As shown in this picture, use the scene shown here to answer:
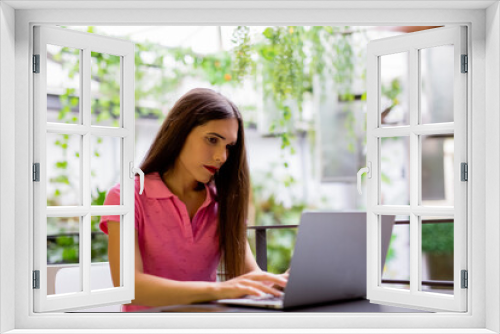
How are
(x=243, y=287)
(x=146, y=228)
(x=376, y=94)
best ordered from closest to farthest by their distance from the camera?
(x=376, y=94)
(x=243, y=287)
(x=146, y=228)

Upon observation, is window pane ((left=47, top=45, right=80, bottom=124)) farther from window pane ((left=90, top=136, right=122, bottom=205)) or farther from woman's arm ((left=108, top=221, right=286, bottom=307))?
woman's arm ((left=108, top=221, right=286, bottom=307))

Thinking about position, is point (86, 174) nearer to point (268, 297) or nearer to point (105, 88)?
point (268, 297)

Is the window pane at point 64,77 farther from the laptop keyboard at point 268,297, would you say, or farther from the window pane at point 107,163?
the laptop keyboard at point 268,297

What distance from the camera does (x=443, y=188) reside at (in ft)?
22.4

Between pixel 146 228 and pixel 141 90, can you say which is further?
pixel 141 90

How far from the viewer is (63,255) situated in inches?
213

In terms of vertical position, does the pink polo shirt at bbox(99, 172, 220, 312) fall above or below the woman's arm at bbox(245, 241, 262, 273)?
above

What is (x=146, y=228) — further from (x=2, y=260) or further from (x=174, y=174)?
(x=2, y=260)

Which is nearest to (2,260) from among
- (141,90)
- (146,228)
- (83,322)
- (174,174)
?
(83,322)

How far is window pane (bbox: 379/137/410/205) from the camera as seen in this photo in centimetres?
685

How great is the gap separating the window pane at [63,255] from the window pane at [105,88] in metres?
1.09

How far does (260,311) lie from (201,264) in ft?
4.50

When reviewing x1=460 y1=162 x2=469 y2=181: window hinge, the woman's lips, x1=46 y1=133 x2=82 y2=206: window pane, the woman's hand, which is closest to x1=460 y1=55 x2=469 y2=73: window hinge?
x1=460 y1=162 x2=469 y2=181: window hinge

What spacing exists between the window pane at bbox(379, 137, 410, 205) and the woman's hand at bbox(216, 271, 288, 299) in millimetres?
4160
